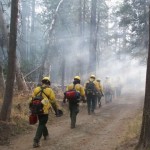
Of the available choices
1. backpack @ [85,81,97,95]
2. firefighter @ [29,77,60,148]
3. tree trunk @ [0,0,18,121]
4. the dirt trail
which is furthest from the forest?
backpack @ [85,81,97,95]

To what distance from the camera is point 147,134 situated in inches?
356

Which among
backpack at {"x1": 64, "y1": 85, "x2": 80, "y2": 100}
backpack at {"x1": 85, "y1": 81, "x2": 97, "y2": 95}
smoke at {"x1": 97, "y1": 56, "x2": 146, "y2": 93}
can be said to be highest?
backpack at {"x1": 64, "y1": 85, "x2": 80, "y2": 100}

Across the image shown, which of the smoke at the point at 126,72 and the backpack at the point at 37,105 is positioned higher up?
the backpack at the point at 37,105

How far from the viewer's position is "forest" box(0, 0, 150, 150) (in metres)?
13.0

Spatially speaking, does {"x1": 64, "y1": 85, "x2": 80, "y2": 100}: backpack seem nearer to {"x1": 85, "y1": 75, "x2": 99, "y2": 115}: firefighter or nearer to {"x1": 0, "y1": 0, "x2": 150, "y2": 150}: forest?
{"x1": 0, "y1": 0, "x2": 150, "y2": 150}: forest

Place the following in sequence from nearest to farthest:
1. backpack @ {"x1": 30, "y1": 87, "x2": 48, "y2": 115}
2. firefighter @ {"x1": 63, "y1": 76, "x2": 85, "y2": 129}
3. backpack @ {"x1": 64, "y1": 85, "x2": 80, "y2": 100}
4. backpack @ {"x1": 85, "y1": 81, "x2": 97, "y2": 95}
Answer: backpack @ {"x1": 30, "y1": 87, "x2": 48, "y2": 115} < backpack @ {"x1": 64, "y1": 85, "x2": 80, "y2": 100} < firefighter @ {"x1": 63, "y1": 76, "x2": 85, "y2": 129} < backpack @ {"x1": 85, "y1": 81, "x2": 97, "y2": 95}

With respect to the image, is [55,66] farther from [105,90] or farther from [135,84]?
[105,90]

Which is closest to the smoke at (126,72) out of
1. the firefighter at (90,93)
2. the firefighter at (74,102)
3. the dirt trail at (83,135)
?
the firefighter at (90,93)

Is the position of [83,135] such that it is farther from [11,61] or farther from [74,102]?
[11,61]

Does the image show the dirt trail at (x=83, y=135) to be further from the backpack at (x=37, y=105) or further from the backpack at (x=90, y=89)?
the backpack at (x=90, y=89)

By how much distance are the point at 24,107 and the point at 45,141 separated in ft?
15.6

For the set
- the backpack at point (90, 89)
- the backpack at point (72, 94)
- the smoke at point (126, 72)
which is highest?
the backpack at point (72, 94)

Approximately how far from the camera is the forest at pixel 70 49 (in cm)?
1300

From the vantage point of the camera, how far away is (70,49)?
139 feet
